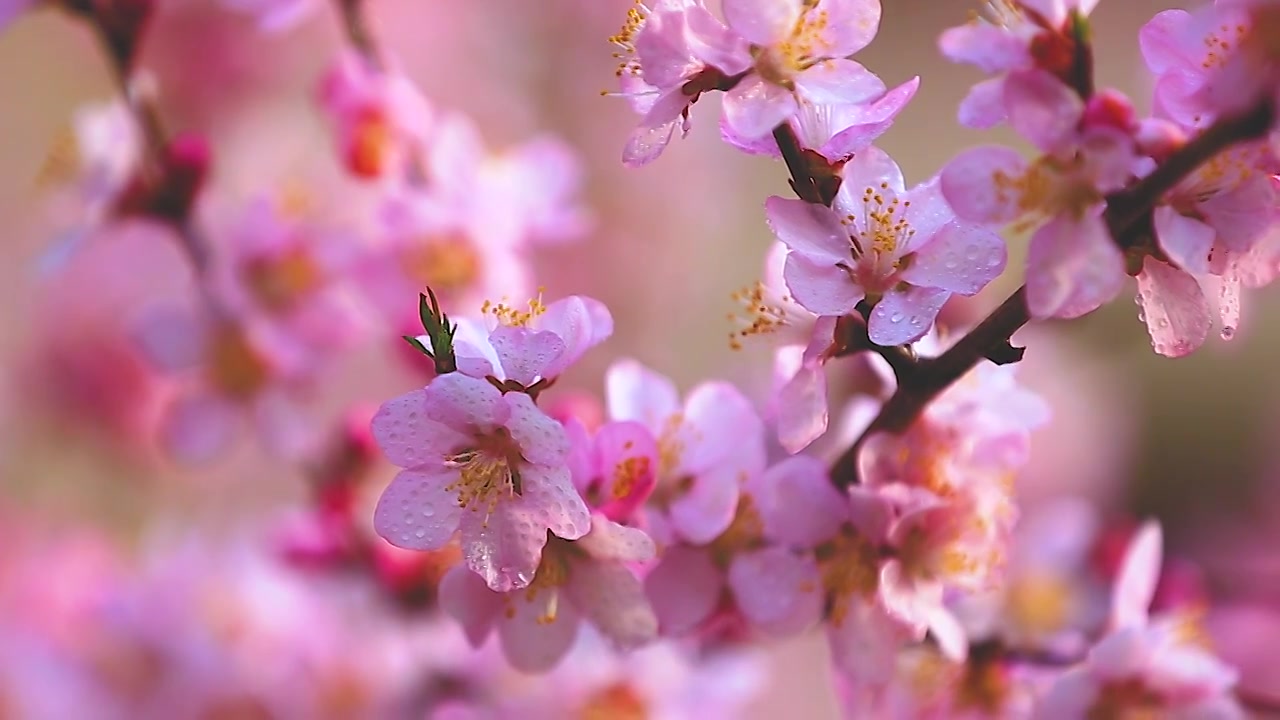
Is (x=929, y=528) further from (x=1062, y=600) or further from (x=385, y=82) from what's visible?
(x=385, y=82)

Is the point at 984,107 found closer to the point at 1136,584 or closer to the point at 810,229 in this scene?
the point at 810,229

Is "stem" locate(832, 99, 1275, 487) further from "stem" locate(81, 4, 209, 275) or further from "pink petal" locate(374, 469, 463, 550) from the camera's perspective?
"stem" locate(81, 4, 209, 275)

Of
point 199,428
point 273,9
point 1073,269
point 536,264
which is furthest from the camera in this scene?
point 536,264

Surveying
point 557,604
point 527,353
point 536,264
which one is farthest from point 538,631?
point 536,264

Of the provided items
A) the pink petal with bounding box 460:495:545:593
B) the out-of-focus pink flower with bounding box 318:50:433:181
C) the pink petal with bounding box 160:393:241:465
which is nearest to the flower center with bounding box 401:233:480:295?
the out-of-focus pink flower with bounding box 318:50:433:181

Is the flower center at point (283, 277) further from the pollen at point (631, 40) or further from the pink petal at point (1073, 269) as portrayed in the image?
the pink petal at point (1073, 269)

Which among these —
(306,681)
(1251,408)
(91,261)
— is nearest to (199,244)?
(306,681)
